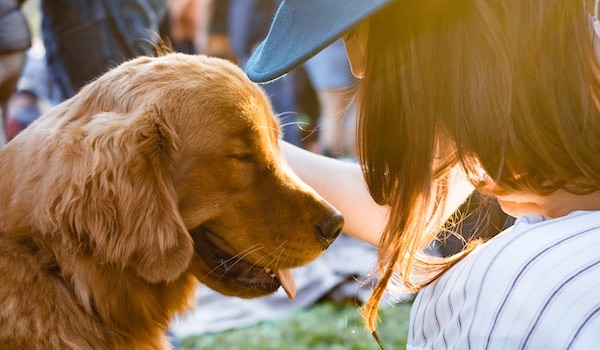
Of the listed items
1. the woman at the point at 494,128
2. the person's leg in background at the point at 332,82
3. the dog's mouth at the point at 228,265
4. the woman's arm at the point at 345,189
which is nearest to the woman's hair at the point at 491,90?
the woman at the point at 494,128

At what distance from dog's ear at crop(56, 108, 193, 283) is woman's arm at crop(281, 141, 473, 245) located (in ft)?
2.29

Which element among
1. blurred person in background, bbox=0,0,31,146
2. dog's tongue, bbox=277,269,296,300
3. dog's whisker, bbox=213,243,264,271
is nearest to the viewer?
dog's whisker, bbox=213,243,264,271

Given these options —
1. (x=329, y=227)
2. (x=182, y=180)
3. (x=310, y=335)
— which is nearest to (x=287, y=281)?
(x=329, y=227)

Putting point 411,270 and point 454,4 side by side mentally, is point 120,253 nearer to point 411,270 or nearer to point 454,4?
point 411,270

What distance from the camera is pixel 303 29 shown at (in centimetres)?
173

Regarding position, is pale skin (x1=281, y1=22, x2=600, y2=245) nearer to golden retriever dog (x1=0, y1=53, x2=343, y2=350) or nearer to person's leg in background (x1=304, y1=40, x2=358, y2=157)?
golden retriever dog (x1=0, y1=53, x2=343, y2=350)

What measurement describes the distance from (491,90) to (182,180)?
1111 millimetres

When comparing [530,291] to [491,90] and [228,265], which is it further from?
[228,265]

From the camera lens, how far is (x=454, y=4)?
168 centimetres

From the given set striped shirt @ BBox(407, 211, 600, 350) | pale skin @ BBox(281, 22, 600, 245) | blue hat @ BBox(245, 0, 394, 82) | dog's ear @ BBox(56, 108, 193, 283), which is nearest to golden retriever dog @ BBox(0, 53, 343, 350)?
dog's ear @ BBox(56, 108, 193, 283)

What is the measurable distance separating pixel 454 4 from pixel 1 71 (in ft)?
11.2

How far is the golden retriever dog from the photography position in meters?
2.20

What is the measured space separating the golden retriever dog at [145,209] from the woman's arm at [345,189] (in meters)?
0.22

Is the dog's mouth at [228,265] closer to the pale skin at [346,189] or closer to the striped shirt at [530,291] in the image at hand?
the pale skin at [346,189]
